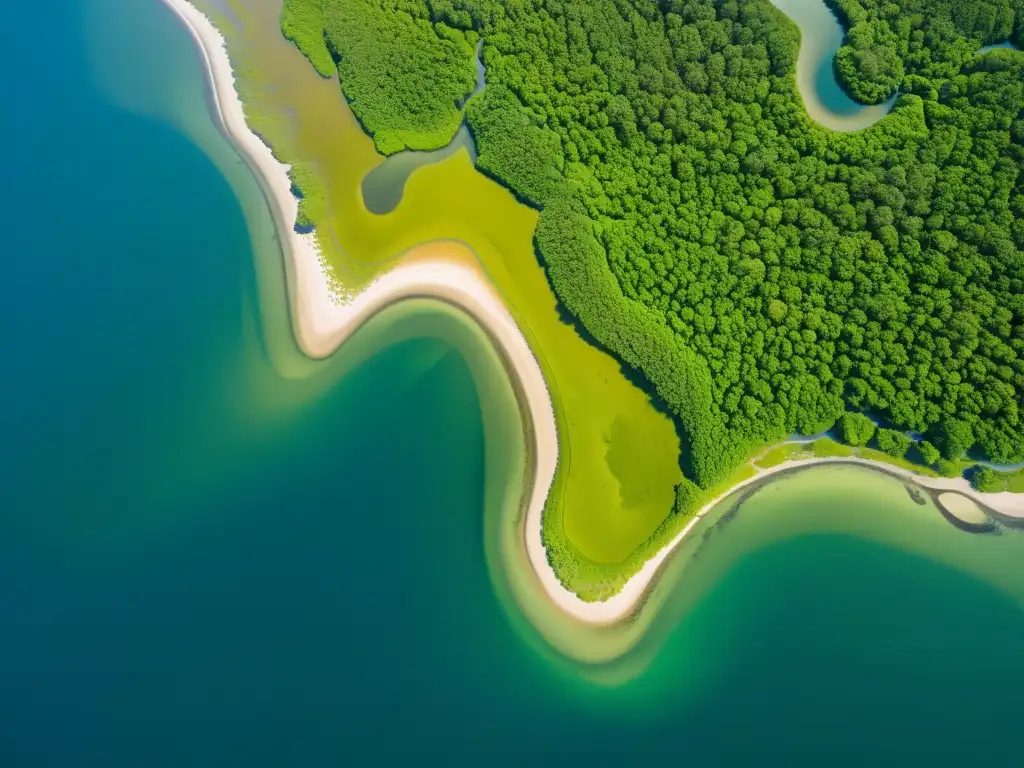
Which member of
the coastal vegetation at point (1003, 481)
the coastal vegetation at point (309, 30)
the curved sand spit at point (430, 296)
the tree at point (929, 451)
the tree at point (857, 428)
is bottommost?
the curved sand spit at point (430, 296)

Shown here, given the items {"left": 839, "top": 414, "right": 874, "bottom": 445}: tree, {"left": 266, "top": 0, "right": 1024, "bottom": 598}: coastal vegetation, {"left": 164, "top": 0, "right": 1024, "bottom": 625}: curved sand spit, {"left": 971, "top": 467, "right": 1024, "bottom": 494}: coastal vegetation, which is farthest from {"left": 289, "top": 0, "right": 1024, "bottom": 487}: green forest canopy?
{"left": 164, "top": 0, "right": 1024, "bottom": 625}: curved sand spit

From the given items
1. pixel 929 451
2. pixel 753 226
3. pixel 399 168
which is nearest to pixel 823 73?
pixel 753 226

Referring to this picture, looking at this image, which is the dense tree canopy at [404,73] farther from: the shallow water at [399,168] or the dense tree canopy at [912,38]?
the dense tree canopy at [912,38]

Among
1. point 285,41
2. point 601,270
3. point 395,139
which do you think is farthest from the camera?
point 285,41

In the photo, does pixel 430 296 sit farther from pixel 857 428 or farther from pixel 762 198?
pixel 857 428

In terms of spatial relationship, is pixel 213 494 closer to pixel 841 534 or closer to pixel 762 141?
pixel 841 534

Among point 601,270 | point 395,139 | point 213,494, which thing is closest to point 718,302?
point 601,270

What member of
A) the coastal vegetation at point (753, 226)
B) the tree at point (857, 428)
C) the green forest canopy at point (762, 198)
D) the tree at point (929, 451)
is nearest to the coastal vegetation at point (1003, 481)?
the coastal vegetation at point (753, 226)

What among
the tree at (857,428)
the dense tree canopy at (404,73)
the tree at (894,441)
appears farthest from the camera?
the dense tree canopy at (404,73)

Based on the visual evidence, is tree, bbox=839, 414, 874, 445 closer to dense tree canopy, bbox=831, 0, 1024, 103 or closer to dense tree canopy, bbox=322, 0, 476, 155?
dense tree canopy, bbox=831, 0, 1024, 103
